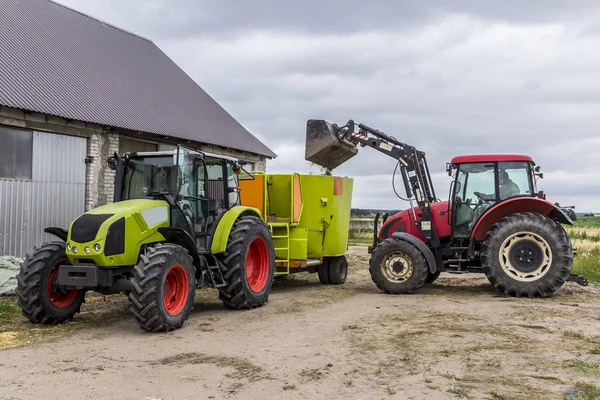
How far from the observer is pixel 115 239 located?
25.6 feet

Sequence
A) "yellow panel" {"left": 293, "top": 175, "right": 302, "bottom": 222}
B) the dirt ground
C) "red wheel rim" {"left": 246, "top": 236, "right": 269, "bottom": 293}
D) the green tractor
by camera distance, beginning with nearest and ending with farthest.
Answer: the dirt ground < the green tractor < "red wheel rim" {"left": 246, "top": 236, "right": 269, "bottom": 293} < "yellow panel" {"left": 293, "top": 175, "right": 302, "bottom": 222}

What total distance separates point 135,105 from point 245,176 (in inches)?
238

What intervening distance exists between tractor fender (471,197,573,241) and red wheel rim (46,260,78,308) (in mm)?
6709

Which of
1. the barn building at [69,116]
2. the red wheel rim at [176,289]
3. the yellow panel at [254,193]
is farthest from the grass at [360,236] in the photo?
the red wheel rim at [176,289]

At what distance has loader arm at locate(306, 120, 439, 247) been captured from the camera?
1269cm

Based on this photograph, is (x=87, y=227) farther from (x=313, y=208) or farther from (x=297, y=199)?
(x=313, y=208)

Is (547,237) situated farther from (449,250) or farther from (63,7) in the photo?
(63,7)

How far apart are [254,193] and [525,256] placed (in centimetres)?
511

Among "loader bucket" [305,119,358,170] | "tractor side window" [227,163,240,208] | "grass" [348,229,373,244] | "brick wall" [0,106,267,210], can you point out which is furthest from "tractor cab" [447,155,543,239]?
"grass" [348,229,373,244]

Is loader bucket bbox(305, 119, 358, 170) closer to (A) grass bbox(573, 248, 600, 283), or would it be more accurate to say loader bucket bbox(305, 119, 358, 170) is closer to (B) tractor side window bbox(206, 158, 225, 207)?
(B) tractor side window bbox(206, 158, 225, 207)

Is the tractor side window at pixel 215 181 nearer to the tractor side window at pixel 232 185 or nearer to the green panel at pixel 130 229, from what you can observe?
the tractor side window at pixel 232 185

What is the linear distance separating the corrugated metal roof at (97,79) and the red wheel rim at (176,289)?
6077 millimetres

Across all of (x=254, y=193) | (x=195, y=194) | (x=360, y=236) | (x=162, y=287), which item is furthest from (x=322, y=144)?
(x=360, y=236)

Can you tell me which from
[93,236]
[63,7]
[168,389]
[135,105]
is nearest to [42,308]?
[93,236]
